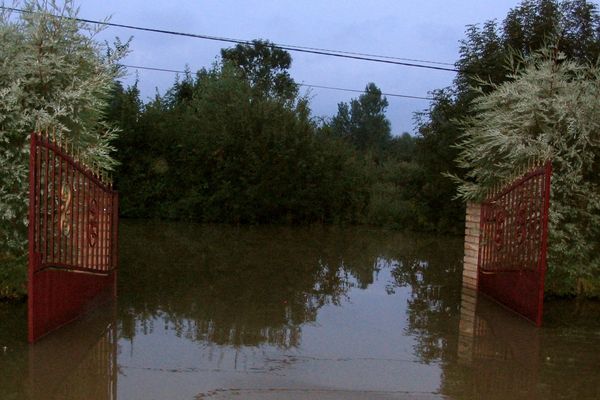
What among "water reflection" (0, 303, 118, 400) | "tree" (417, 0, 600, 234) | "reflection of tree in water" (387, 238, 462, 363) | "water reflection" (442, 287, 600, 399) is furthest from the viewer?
"tree" (417, 0, 600, 234)

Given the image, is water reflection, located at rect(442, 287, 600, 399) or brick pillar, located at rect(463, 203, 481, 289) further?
brick pillar, located at rect(463, 203, 481, 289)

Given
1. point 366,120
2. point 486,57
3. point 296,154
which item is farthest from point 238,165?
point 366,120

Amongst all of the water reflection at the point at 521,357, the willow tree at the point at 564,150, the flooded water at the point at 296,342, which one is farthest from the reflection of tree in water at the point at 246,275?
the willow tree at the point at 564,150

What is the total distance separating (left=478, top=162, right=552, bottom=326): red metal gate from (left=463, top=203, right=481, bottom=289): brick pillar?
0.57 m

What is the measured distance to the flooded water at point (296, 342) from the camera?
5.38 meters

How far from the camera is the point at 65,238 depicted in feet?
22.3

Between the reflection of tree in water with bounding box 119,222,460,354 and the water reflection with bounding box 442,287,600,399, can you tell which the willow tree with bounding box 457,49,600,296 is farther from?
the reflection of tree in water with bounding box 119,222,460,354

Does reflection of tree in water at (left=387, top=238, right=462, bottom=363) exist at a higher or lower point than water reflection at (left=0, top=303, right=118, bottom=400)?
lower

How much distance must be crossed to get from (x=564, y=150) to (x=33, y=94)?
707cm

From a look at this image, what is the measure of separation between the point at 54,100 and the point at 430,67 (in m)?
15.7

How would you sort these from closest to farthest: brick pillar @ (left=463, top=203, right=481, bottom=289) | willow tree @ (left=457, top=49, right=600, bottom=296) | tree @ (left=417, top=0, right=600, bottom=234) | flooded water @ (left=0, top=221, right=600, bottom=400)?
1. flooded water @ (left=0, top=221, right=600, bottom=400)
2. willow tree @ (left=457, top=49, right=600, bottom=296)
3. brick pillar @ (left=463, top=203, right=481, bottom=289)
4. tree @ (left=417, top=0, right=600, bottom=234)

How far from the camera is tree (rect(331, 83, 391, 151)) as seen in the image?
60.1 meters

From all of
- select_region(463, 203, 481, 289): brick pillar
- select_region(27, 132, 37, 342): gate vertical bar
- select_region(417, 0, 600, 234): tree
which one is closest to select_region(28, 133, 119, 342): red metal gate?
select_region(27, 132, 37, 342): gate vertical bar

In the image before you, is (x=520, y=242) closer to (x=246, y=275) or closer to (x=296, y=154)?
(x=246, y=275)
